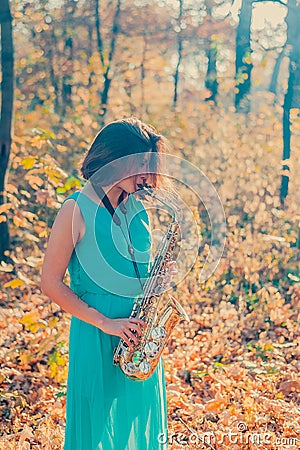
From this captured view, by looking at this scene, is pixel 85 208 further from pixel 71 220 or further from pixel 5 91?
pixel 5 91

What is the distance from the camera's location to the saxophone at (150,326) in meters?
2.58

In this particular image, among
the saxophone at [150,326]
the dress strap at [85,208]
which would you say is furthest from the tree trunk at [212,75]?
the dress strap at [85,208]

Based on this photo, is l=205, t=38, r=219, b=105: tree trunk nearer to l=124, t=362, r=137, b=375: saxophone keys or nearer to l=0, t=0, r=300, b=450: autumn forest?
l=0, t=0, r=300, b=450: autumn forest

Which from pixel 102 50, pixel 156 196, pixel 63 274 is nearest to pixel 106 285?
pixel 63 274

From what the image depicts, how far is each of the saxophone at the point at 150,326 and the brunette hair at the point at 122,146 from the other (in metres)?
0.13

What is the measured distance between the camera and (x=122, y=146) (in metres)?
2.44

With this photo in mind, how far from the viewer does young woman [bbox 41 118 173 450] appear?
8.05ft

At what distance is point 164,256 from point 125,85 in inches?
535

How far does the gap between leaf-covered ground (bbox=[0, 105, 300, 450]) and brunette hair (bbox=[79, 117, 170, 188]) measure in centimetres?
202

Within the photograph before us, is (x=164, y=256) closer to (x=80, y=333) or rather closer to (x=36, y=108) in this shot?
(x=80, y=333)

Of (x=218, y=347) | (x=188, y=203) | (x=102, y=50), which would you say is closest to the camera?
(x=218, y=347)

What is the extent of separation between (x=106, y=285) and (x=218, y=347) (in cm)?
309

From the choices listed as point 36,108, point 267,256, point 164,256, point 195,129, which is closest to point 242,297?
point 267,256

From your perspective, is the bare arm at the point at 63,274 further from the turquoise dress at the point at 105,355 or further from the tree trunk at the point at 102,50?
the tree trunk at the point at 102,50
